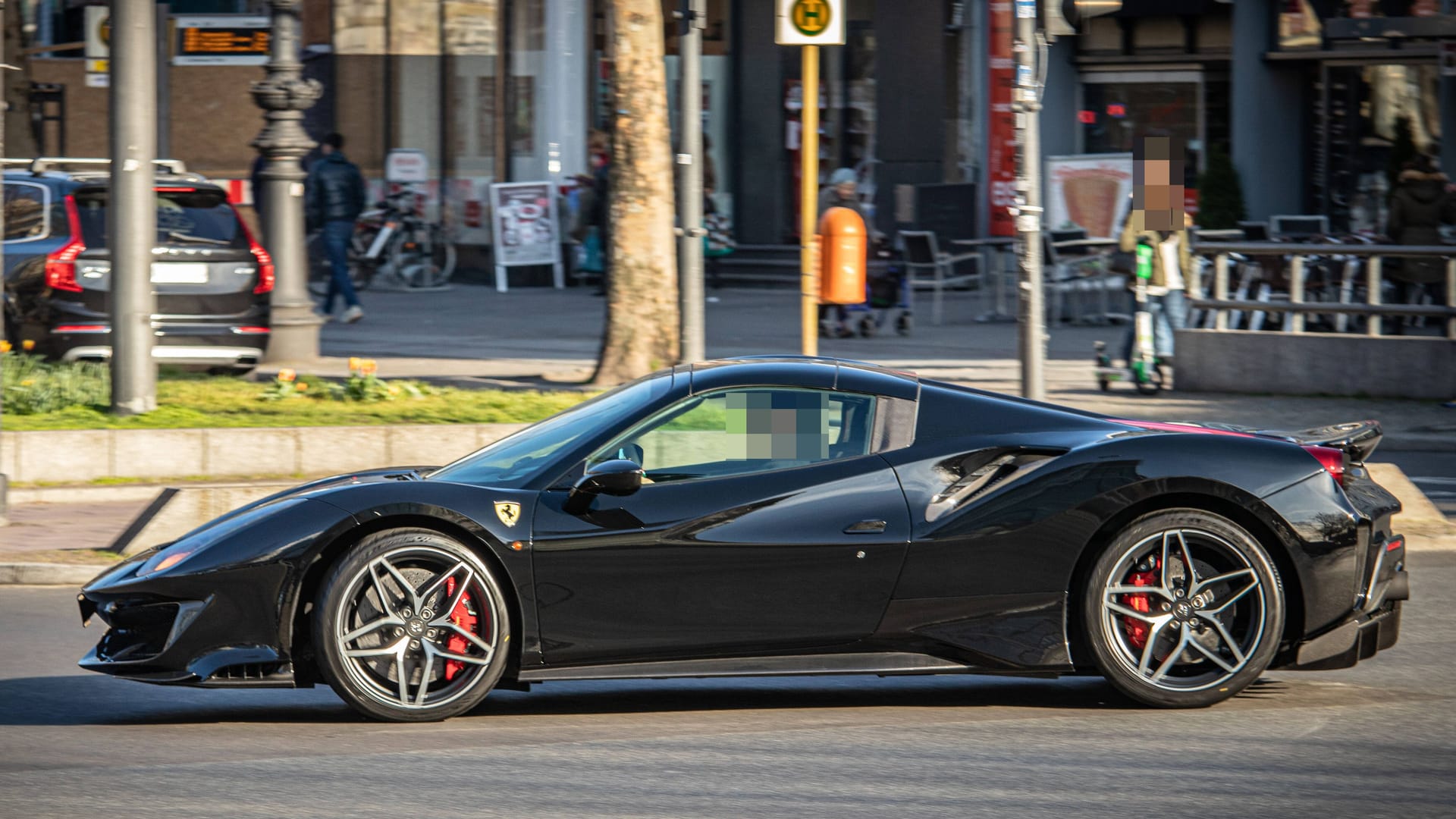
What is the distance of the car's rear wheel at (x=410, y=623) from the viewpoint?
592 cm

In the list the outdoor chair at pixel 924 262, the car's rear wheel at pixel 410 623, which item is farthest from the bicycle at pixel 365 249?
the car's rear wheel at pixel 410 623

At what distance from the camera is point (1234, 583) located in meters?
6.11

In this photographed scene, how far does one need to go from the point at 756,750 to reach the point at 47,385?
8.03m

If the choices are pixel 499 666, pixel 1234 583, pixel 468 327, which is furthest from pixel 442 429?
pixel 468 327

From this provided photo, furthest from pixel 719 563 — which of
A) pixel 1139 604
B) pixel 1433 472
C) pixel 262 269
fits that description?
pixel 262 269

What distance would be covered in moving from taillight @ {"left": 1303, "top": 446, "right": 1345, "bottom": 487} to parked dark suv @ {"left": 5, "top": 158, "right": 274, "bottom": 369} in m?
9.68

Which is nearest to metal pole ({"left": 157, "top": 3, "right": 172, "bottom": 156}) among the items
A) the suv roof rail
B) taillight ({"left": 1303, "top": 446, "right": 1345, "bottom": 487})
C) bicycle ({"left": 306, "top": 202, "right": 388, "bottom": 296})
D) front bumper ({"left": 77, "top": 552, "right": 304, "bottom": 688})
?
bicycle ({"left": 306, "top": 202, "right": 388, "bottom": 296})

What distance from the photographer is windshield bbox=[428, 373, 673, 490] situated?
615cm

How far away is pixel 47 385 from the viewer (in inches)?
482

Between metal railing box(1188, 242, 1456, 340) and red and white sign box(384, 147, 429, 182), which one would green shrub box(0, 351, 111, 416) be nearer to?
metal railing box(1188, 242, 1456, 340)

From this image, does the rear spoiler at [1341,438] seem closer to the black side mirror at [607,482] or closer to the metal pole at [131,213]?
the black side mirror at [607,482]

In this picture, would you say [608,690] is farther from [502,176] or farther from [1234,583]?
[502,176]

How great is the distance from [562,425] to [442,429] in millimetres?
4909

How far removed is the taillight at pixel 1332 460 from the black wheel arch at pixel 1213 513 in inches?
11.5
